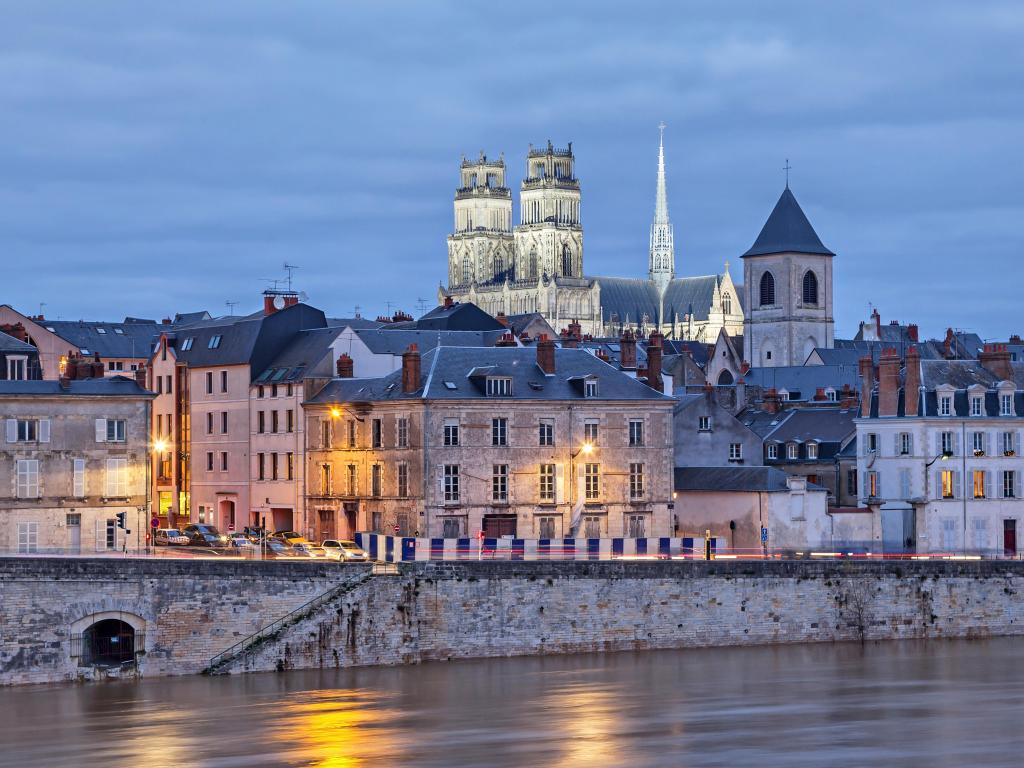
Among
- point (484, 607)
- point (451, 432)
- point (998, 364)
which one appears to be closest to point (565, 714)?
point (484, 607)

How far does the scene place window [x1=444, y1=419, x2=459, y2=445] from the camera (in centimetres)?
6950

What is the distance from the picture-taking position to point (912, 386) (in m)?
75.8

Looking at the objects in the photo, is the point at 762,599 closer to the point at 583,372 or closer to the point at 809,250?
the point at 583,372

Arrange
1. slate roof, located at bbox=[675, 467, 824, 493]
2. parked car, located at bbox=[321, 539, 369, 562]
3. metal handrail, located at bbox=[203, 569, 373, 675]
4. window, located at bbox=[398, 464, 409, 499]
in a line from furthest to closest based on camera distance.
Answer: slate roof, located at bbox=[675, 467, 824, 493] → window, located at bbox=[398, 464, 409, 499] → parked car, located at bbox=[321, 539, 369, 562] → metal handrail, located at bbox=[203, 569, 373, 675]

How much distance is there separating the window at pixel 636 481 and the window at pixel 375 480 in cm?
865

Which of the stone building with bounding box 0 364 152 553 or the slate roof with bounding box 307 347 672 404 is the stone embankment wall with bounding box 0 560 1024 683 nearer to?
the stone building with bounding box 0 364 152 553

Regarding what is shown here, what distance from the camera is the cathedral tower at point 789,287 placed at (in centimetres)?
15525

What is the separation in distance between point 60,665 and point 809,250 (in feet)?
363

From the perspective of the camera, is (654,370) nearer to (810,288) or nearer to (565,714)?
(565,714)

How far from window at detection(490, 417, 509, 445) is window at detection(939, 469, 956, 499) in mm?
16045

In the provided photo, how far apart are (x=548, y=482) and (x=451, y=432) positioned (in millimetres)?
3882

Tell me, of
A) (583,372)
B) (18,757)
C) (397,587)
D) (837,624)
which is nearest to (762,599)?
(837,624)

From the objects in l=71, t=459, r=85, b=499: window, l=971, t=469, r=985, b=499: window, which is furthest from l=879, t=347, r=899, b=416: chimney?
l=71, t=459, r=85, b=499: window

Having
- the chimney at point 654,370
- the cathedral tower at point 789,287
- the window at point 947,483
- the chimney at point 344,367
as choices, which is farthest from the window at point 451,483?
the cathedral tower at point 789,287
